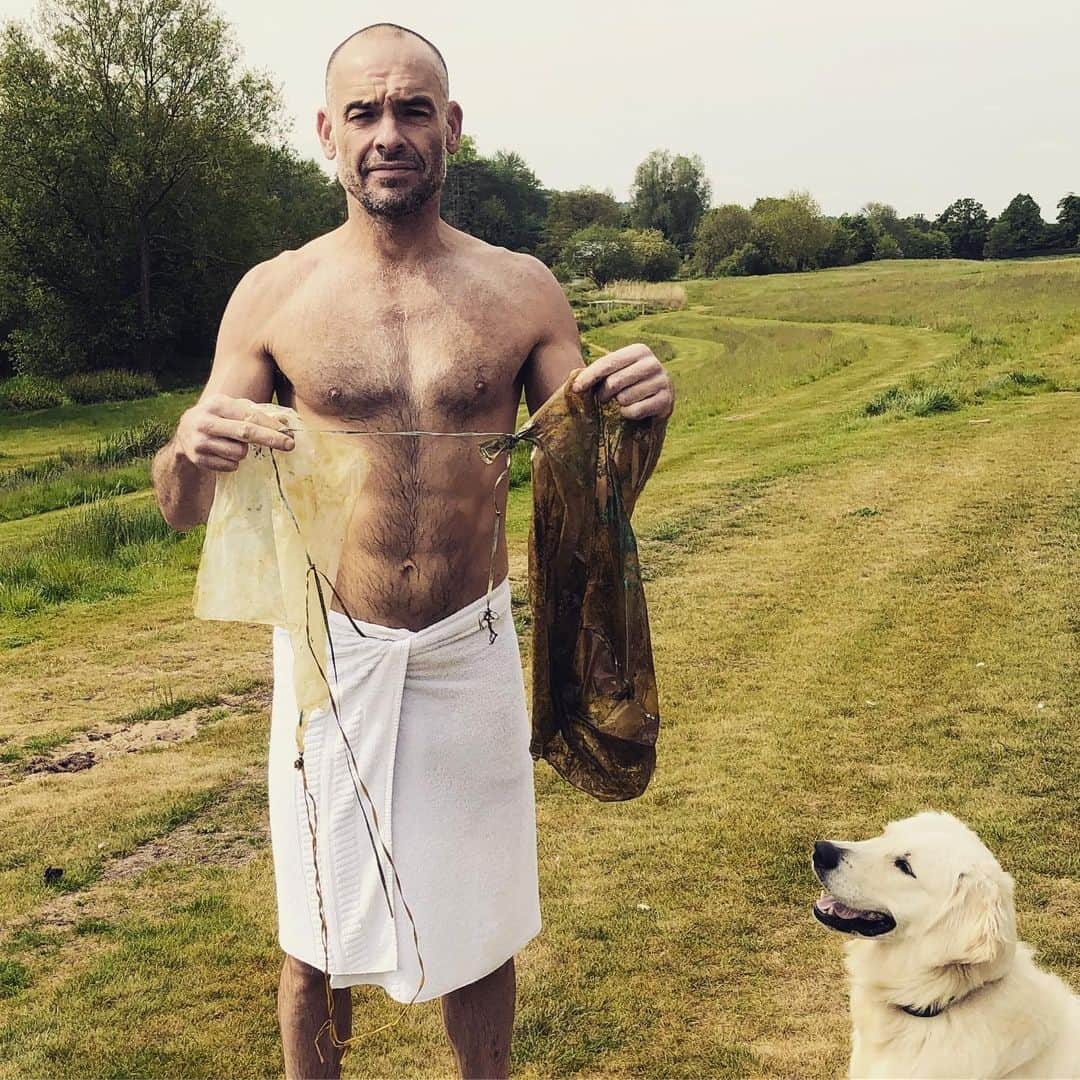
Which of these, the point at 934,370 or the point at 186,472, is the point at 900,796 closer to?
the point at 186,472

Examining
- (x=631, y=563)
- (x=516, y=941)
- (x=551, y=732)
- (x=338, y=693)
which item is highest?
(x=631, y=563)

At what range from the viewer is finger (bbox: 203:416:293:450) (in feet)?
8.54

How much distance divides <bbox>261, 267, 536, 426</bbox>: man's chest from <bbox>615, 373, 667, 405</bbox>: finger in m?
0.46

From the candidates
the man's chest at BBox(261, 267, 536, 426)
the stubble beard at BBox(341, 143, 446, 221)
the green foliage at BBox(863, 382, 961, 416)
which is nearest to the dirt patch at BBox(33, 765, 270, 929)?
the man's chest at BBox(261, 267, 536, 426)

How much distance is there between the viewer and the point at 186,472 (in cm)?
284

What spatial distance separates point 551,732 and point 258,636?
5.79 meters

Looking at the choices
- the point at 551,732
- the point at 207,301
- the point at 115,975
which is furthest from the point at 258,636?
the point at 207,301

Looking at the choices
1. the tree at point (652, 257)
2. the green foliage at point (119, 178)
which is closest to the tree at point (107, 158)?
the green foliage at point (119, 178)

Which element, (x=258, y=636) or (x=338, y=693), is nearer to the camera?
(x=338, y=693)

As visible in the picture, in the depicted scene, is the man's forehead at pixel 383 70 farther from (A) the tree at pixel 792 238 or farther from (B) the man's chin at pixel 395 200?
(A) the tree at pixel 792 238

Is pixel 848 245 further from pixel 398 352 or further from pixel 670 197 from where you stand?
pixel 398 352

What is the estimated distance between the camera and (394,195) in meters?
3.00

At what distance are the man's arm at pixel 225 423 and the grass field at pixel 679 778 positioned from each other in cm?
216

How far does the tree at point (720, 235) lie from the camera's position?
82.4 m
